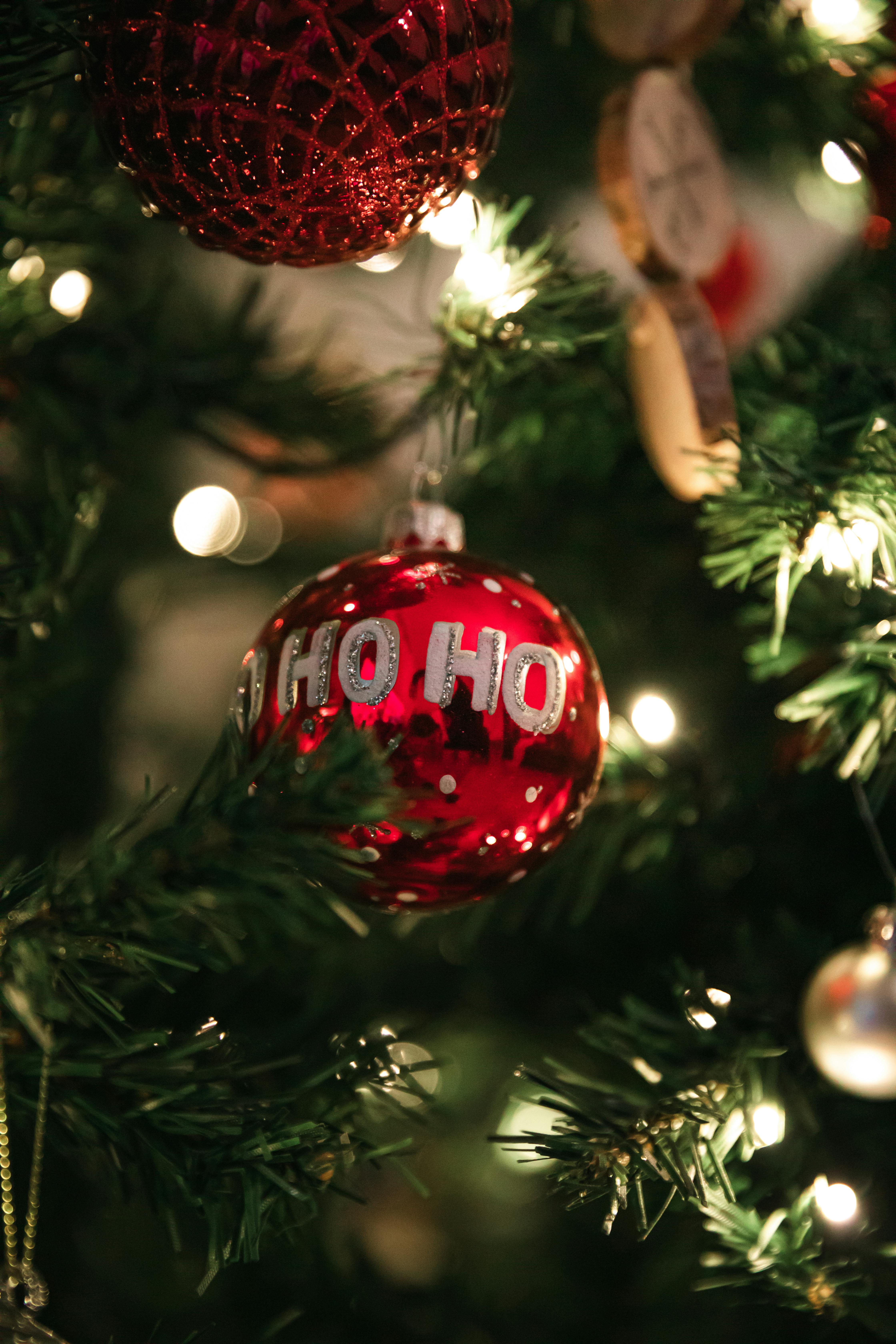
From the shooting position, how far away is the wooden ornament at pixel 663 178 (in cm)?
58

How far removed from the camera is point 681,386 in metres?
0.58

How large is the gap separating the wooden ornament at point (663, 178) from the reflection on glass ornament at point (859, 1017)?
373mm

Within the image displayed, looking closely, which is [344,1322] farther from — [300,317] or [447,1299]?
[300,317]

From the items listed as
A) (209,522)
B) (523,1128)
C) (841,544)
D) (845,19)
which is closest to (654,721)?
(841,544)

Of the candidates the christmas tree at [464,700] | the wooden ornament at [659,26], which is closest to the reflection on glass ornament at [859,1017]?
the christmas tree at [464,700]

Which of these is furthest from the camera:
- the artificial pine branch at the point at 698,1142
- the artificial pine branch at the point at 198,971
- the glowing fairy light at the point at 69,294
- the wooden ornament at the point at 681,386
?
the glowing fairy light at the point at 69,294

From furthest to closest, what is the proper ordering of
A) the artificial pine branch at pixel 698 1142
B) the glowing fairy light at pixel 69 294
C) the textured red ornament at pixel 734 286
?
the textured red ornament at pixel 734 286 → the glowing fairy light at pixel 69 294 → the artificial pine branch at pixel 698 1142

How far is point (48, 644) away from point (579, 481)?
38 cm

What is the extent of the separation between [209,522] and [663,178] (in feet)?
1.89

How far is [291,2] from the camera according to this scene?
0.39m

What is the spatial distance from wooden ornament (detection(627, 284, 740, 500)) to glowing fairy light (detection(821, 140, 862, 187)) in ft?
0.42

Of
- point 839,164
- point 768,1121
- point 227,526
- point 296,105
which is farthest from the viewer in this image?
point 227,526

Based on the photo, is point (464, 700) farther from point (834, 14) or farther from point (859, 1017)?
point (834, 14)

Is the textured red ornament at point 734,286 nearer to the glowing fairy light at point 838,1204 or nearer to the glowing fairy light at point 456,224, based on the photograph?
the glowing fairy light at point 456,224
